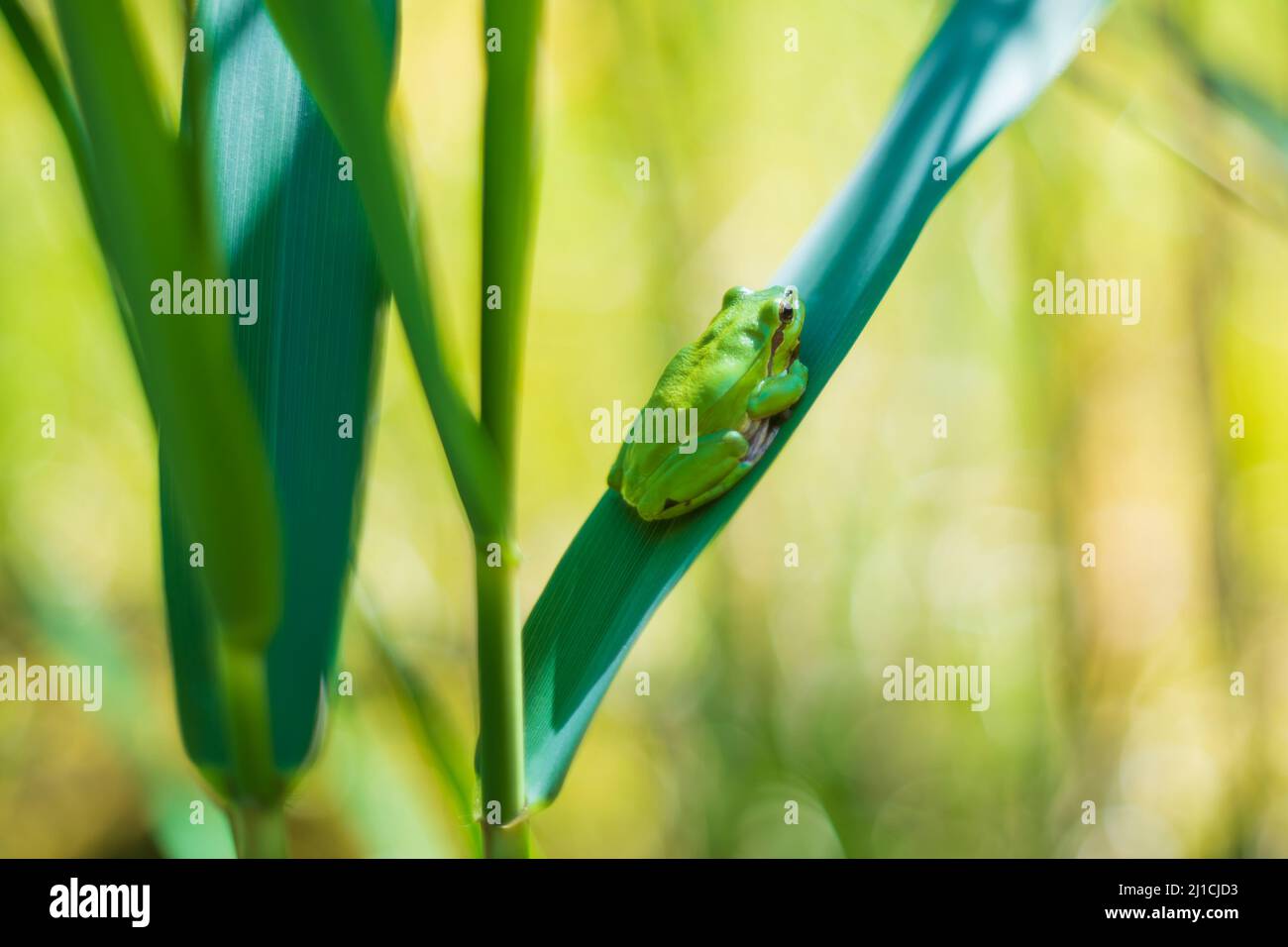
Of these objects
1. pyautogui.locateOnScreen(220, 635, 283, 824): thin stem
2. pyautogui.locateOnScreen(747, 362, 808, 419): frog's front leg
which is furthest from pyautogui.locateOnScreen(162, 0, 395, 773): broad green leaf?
pyautogui.locateOnScreen(747, 362, 808, 419): frog's front leg

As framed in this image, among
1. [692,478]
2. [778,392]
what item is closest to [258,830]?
[692,478]

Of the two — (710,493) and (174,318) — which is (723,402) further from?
(174,318)

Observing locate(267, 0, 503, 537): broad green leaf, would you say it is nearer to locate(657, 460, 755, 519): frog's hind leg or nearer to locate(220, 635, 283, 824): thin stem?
locate(220, 635, 283, 824): thin stem

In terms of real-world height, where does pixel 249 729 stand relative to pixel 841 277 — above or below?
below
